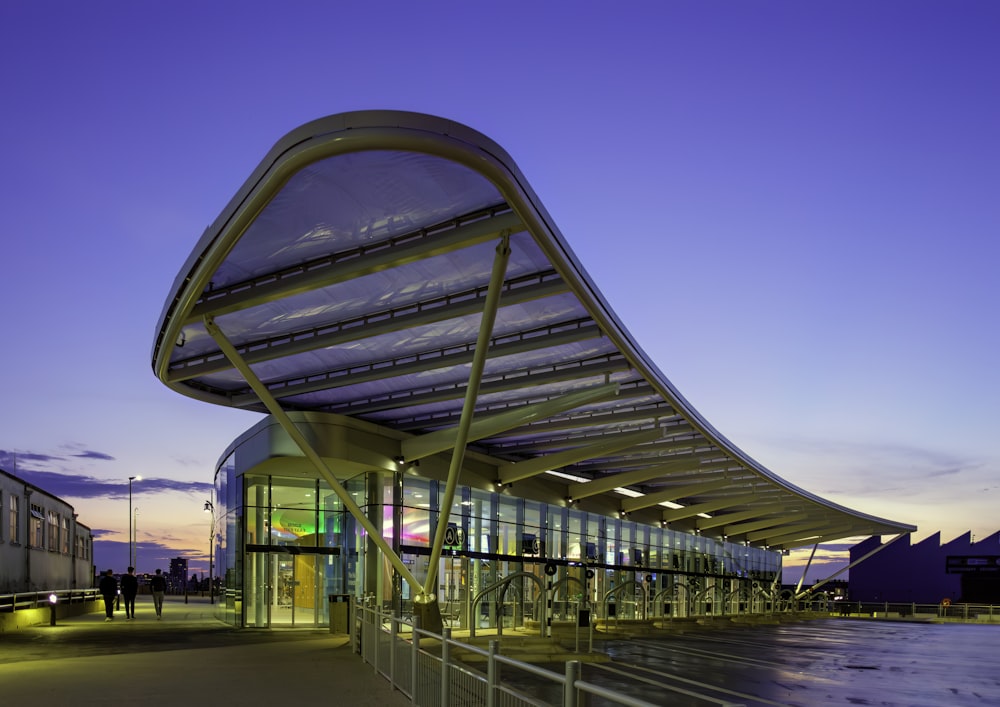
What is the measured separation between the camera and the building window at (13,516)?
1358 inches

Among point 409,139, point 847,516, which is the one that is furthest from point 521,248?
point 847,516

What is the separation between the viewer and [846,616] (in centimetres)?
6738

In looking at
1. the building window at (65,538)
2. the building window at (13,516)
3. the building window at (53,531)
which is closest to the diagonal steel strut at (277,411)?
the building window at (13,516)

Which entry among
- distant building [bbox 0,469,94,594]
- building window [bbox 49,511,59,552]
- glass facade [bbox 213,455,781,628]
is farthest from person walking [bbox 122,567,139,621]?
building window [bbox 49,511,59,552]

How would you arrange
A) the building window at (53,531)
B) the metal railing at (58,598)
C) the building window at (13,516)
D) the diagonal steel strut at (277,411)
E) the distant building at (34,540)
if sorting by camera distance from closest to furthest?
the diagonal steel strut at (277,411) < the metal railing at (58,598) < the distant building at (34,540) < the building window at (13,516) < the building window at (53,531)

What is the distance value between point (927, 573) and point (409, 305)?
240 ft

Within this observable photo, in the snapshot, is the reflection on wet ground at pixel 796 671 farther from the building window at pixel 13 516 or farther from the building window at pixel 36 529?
the building window at pixel 36 529

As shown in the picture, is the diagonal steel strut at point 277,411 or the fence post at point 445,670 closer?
the fence post at point 445,670

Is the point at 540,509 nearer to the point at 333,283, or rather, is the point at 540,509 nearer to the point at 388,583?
the point at 388,583

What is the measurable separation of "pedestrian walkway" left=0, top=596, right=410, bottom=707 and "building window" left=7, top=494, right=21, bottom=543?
1054cm

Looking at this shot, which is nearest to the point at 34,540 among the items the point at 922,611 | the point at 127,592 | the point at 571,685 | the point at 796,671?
the point at 127,592

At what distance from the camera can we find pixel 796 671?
20922 millimetres

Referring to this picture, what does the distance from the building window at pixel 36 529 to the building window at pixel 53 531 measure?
2.15 m

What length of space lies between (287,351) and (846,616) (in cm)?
5819
